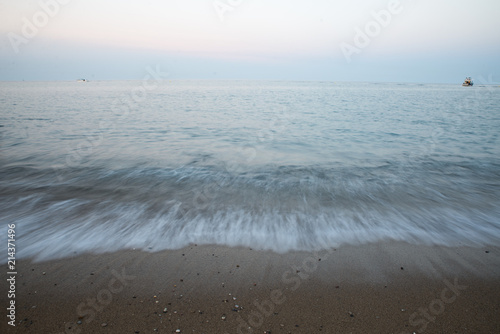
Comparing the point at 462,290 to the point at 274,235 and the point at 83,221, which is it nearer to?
the point at 274,235

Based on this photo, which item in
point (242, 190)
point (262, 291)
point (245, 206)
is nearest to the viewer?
point (262, 291)

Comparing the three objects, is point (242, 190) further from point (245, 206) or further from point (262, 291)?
point (262, 291)

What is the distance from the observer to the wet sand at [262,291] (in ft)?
9.68

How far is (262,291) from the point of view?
3.50 m

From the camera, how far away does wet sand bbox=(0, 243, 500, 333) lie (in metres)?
2.95

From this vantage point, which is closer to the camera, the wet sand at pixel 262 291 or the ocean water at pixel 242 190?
the wet sand at pixel 262 291

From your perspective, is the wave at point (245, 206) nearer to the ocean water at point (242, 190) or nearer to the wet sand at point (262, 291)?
the ocean water at point (242, 190)

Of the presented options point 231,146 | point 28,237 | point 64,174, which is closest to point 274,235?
point 28,237

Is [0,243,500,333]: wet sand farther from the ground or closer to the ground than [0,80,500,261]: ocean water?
farther from the ground

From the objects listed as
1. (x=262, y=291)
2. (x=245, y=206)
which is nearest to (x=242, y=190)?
(x=245, y=206)

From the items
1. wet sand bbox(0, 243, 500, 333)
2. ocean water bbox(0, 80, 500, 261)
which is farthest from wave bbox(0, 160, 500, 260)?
wet sand bbox(0, 243, 500, 333)

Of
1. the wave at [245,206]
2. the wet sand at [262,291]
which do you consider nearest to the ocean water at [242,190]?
the wave at [245,206]

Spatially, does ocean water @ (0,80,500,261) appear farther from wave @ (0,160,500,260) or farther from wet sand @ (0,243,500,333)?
wet sand @ (0,243,500,333)

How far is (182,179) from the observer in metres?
8.67
